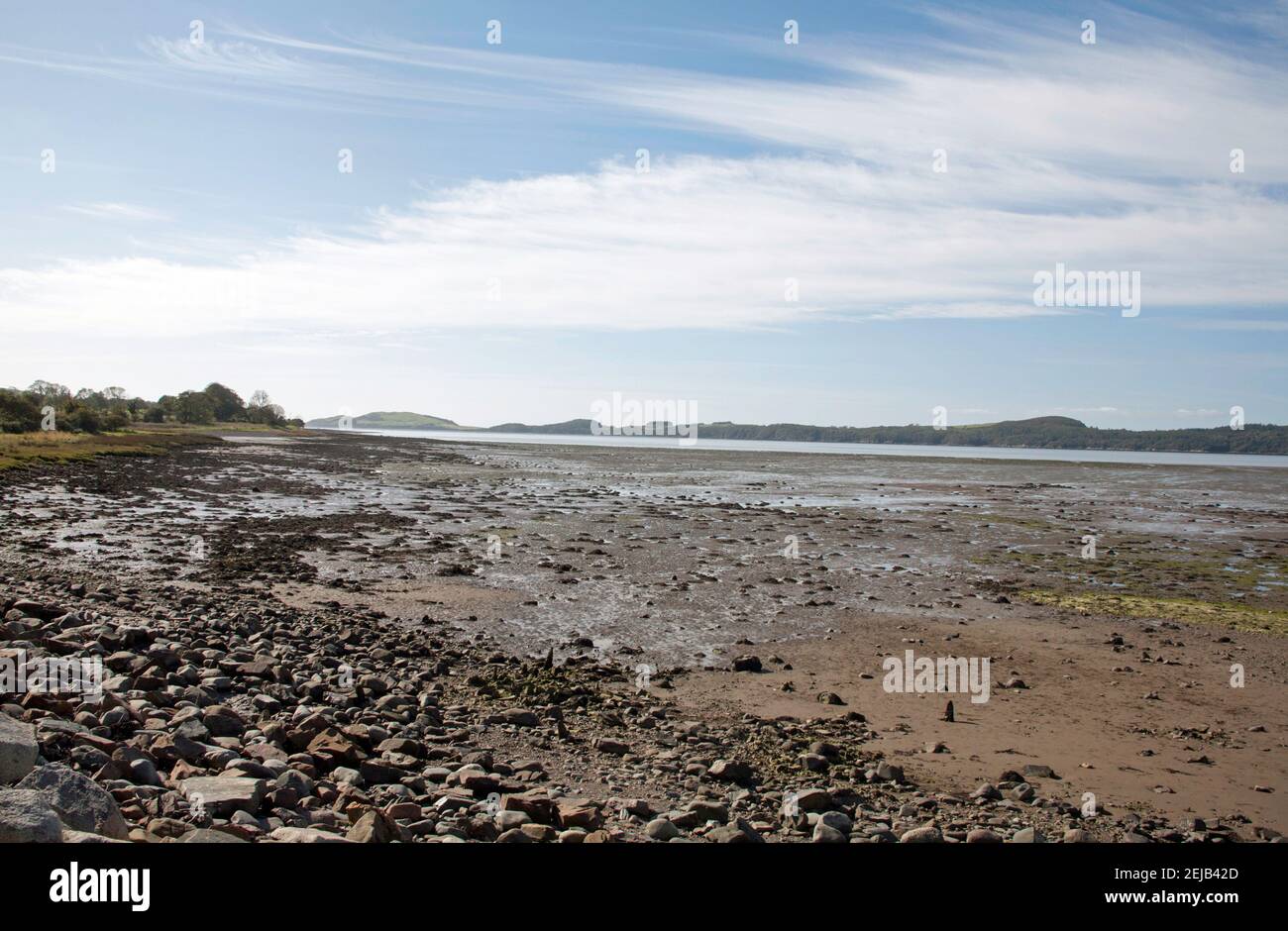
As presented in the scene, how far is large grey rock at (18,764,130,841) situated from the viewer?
5.86 meters

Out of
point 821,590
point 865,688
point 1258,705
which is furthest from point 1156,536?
point 865,688

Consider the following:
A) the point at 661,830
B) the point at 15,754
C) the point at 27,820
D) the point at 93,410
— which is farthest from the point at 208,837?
the point at 93,410

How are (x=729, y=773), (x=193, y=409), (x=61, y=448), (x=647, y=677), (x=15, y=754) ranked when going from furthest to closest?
(x=193, y=409) → (x=61, y=448) → (x=647, y=677) → (x=729, y=773) → (x=15, y=754)

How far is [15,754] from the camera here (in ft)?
21.5

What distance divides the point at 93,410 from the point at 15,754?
4909 inches

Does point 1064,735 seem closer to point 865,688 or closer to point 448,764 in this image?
point 865,688

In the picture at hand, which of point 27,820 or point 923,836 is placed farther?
point 923,836

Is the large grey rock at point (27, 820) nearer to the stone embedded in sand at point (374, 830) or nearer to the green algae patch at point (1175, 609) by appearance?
the stone embedded in sand at point (374, 830)

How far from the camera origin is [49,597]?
16.3 meters

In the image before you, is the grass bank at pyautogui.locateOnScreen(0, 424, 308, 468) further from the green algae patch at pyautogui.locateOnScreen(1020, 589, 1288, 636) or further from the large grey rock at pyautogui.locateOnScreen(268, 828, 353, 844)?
the green algae patch at pyautogui.locateOnScreen(1020, 589, 1288, 636)

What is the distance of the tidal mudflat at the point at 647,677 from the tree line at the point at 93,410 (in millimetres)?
74125

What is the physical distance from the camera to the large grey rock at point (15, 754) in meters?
6.45

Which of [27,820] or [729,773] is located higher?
[27,820]

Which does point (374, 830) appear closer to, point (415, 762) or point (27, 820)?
point (27, 820)
